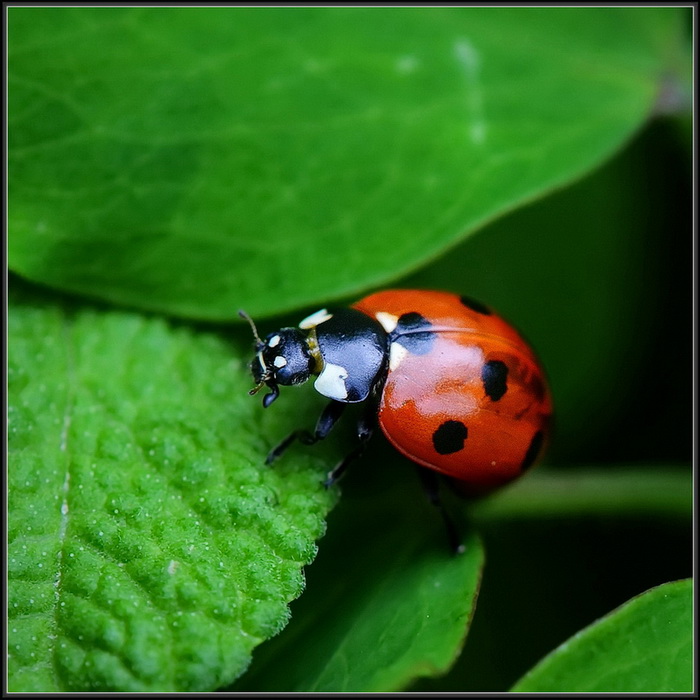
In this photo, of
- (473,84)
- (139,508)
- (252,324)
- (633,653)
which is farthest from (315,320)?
(633,653)

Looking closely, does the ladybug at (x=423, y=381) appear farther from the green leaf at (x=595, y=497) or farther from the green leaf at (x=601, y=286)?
the green leaf at (x=601, y=286)

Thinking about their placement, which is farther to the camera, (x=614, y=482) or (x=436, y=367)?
(x=614, y=482)

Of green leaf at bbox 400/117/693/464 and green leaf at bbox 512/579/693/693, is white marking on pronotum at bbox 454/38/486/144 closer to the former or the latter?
green leaf at bbox 400/117/693/464

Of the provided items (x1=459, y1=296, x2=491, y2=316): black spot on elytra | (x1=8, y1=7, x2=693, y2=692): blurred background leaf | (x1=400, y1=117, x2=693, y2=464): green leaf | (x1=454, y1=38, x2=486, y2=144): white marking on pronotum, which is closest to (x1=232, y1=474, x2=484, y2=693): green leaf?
(x1=8, y1=7, x2=693, y2=692): blurred background leaf

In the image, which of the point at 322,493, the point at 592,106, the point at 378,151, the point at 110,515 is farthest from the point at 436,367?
the point at 592,106

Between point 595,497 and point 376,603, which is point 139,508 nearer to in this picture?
point 376,603

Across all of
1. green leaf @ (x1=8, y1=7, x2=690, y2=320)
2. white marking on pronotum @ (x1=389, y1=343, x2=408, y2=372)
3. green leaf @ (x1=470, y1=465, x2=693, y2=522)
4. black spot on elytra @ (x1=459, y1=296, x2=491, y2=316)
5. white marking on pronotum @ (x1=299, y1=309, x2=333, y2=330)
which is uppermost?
green leaf @ (x1=8, y1=7, x2=690, y2=320)

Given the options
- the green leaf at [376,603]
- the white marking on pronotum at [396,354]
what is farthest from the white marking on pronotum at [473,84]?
the green leaf at [376,603]

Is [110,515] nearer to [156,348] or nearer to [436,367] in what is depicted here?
[156,348]
